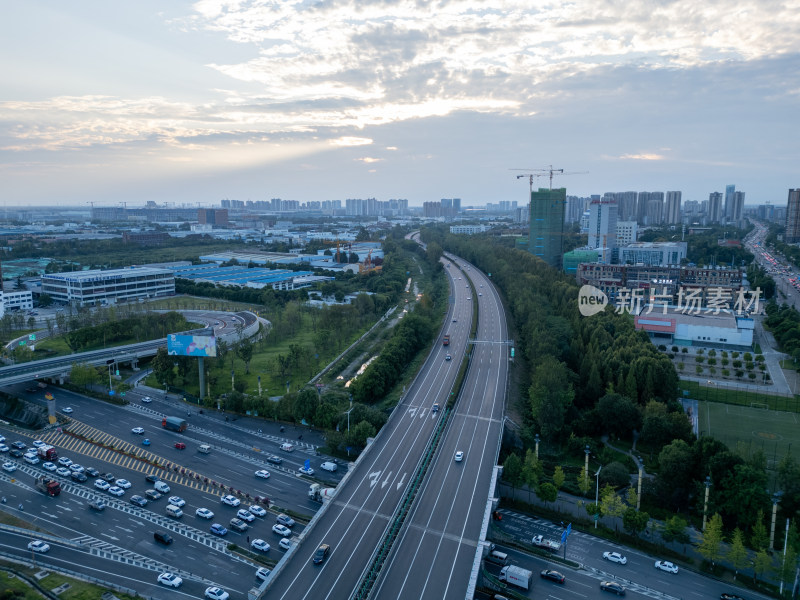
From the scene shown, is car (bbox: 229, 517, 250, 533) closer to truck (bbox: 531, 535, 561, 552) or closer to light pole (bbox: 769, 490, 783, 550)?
truck (bbox: 531, 535, 561, 552)

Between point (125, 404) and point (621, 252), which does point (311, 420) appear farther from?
point (621, 252)

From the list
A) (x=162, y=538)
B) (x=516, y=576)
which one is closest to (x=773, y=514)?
(x=516, y=576)

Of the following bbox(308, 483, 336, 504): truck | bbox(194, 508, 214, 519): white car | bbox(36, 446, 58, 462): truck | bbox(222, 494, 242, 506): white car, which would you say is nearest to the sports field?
bbox(308, 483, 336, 504): truck

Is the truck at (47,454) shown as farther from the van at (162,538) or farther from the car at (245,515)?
the car at (245,515)

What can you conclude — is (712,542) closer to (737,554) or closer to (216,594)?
(737,554)

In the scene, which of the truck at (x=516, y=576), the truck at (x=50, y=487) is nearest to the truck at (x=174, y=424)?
the truck at (x=50, y=487)

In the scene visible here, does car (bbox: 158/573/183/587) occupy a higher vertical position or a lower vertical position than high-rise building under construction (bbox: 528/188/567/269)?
lower
